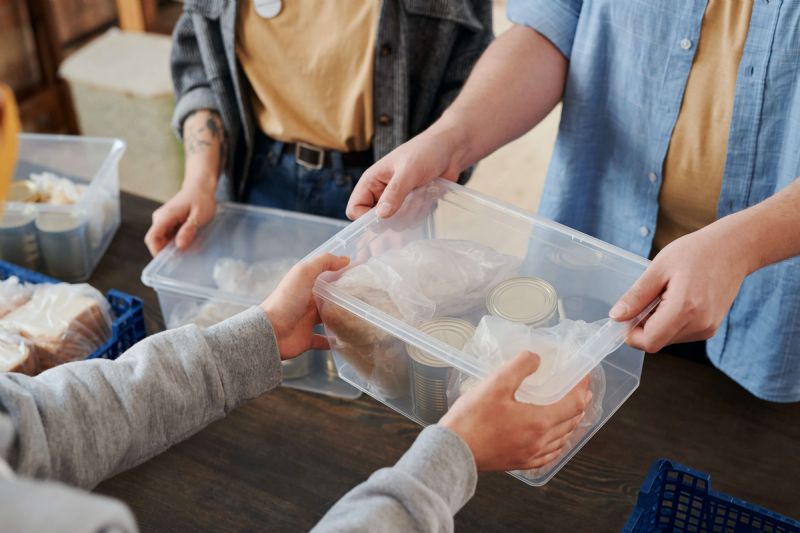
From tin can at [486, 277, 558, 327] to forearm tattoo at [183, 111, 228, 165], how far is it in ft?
2.54

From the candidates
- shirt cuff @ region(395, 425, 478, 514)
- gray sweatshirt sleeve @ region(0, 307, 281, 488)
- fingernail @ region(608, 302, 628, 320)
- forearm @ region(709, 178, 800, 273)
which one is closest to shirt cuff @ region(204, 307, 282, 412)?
gray sweatshirt sleeve @ region(0, 307, 281, 488)

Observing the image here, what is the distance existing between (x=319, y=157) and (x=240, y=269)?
1.08ft

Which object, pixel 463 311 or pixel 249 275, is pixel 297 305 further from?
pixel 249 275

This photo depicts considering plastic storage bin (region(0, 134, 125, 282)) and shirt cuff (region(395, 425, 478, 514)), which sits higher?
shirt cuff (region(395, 425, 478, 514))

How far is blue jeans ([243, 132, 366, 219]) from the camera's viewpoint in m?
1.55

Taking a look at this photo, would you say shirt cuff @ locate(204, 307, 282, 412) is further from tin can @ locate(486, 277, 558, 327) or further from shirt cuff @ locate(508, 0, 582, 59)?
shirt cuff @ locate(508, 0, 582, 59)

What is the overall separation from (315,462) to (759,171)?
29.2 inches

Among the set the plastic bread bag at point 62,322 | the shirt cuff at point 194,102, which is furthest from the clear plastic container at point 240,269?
the shirt cuff at point 194,102

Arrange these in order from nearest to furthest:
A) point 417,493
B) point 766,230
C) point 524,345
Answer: point 417,493
point 524,345
point 766,230

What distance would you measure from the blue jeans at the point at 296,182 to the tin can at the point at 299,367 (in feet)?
1.54

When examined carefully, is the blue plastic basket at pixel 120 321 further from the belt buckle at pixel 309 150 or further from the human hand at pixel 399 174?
the belt buckle at pixel 309 150

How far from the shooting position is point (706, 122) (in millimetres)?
1149

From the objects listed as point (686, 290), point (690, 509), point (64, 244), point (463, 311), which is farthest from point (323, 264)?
point (64, 244)

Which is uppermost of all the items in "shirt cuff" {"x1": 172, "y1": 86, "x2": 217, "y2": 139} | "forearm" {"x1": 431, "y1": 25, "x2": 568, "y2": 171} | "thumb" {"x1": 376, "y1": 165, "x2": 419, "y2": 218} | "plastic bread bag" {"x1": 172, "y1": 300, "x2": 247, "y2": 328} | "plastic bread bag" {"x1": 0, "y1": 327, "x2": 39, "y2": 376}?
"forearm" {"x1": 431, "y1": 25, "x2": 568, "y2": 171}
